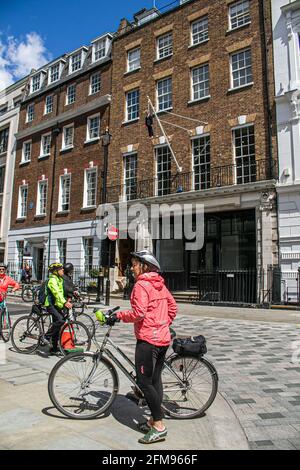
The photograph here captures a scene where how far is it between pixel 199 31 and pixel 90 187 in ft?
34.7

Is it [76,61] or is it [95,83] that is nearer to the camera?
[95,83]

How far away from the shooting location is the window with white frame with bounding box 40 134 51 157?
2794 centimetres

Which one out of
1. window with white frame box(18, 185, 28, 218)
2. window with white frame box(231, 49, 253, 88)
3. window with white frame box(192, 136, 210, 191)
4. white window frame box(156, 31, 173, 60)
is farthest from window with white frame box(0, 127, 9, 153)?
window with white frame box(231, 49, 253, 88)

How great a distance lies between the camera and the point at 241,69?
18.4m

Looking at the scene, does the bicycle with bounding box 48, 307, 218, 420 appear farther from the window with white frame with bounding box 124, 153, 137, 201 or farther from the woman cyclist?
the window with white frame with bounding box 124, 153, 137, 201

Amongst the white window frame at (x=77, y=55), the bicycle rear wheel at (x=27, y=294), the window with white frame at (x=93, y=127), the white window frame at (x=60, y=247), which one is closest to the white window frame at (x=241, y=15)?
the window with white frame at (x=93, y=127)

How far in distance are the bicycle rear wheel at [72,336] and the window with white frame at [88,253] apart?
53.6 feet

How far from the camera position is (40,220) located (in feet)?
89.2

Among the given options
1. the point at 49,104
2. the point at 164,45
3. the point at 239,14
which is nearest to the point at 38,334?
the point at 239,14

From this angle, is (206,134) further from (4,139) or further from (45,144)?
(4,139)

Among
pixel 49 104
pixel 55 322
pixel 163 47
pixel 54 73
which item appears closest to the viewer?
pixel 55 322

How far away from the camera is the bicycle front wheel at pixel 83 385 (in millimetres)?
4109

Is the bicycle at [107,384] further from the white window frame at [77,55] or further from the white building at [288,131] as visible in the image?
the white window frame at [77,55]

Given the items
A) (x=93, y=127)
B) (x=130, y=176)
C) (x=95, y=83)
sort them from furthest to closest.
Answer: (x=95, y=83), (x=93, y=127), (x=130, y=176)
